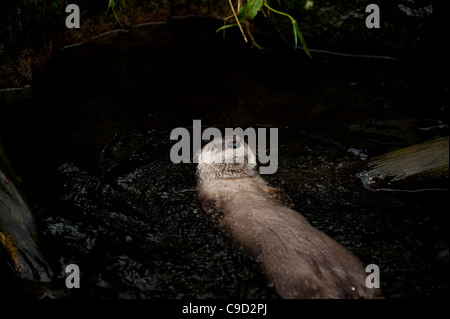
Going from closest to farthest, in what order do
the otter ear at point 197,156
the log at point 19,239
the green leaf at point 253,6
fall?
the log at point 19,239
the otter ear at point 197,156
the green leaf at point 253,6

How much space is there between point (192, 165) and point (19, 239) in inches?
60.5

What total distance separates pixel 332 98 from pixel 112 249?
9.04 ft

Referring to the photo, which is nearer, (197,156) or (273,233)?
(273,233)

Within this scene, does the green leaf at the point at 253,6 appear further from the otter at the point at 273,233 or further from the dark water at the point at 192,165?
the otter at the point at 273,233

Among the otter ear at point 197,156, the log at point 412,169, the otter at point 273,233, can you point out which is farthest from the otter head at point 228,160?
the log at point 412,169

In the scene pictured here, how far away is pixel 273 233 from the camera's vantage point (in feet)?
7.48

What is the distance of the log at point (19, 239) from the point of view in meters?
2.26

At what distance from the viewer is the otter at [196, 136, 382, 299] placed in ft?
6.45

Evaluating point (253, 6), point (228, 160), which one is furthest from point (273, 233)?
point (253, 6)

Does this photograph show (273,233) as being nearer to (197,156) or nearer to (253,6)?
(197,156)

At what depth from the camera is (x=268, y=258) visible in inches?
85.0

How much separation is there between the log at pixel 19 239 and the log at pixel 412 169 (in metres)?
2.09

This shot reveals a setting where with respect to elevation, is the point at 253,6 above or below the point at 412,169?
above

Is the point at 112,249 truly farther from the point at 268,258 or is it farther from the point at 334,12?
the point at 334,12
